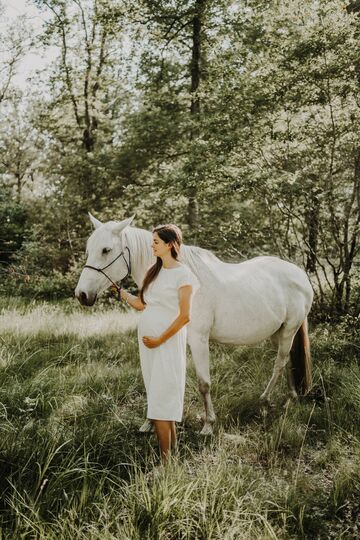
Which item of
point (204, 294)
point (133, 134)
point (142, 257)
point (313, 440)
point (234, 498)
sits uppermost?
point (133, 134)

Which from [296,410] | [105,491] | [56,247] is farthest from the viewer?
[56,247]

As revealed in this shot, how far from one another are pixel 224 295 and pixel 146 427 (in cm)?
132

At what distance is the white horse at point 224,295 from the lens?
3439 mm

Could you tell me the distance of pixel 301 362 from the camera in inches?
182

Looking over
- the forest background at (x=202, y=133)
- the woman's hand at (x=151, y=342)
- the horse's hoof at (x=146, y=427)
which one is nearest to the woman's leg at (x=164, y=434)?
the woman's hand at (x=151, y=342)

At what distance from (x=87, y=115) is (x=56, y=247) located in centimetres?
561

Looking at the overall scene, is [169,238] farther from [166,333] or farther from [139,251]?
[139,251]

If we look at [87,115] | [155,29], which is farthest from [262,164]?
[87,115]

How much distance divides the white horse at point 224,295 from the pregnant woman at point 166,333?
58cm

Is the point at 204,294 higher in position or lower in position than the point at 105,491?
higher

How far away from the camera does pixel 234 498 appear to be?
2.52 m

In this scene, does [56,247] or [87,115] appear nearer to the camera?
[56,247]

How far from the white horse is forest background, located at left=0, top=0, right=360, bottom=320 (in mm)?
662

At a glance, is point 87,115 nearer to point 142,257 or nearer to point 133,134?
point 133,134
